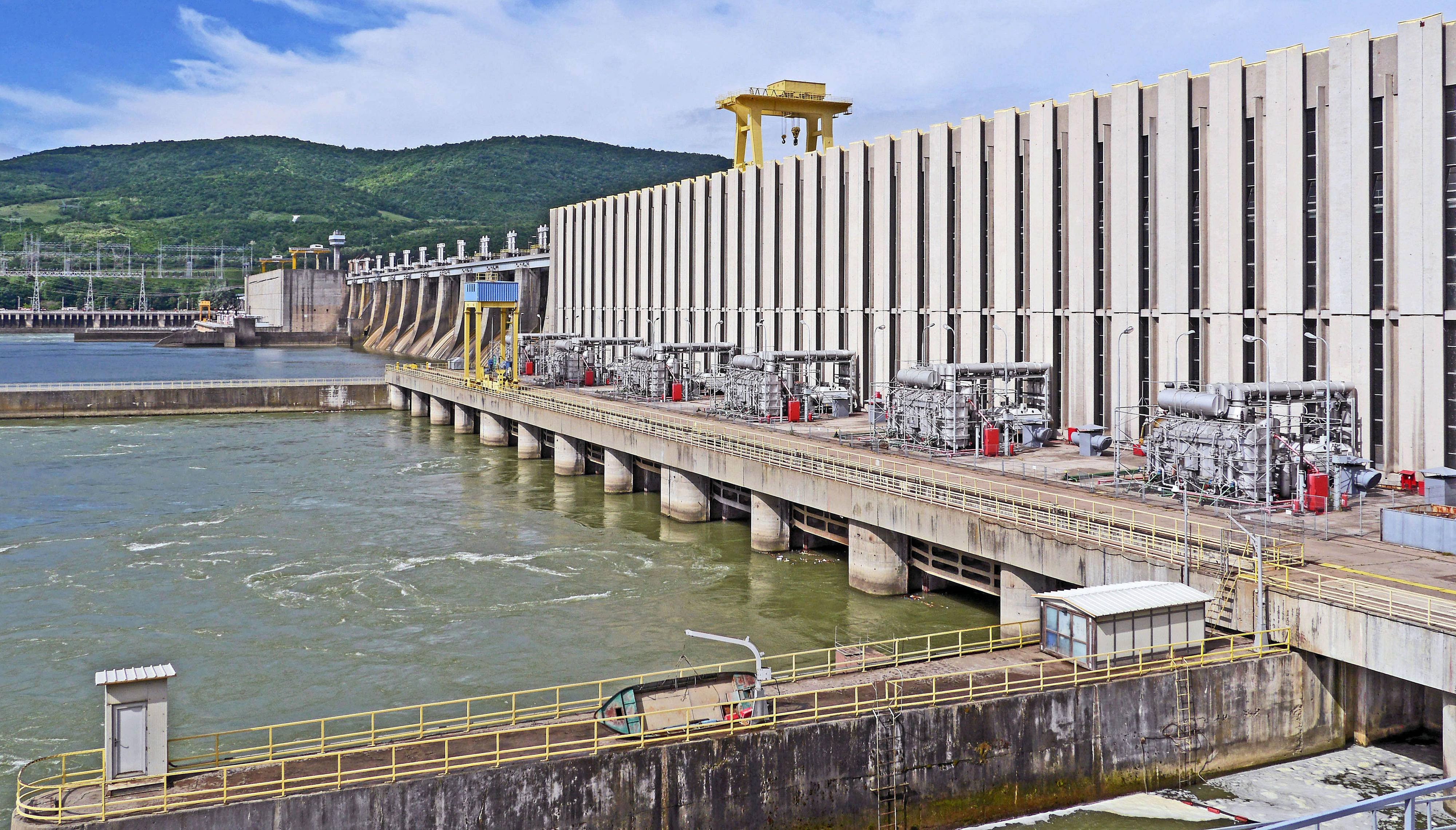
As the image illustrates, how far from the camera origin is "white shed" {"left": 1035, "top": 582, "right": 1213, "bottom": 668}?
27.2 metres

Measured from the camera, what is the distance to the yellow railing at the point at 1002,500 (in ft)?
105

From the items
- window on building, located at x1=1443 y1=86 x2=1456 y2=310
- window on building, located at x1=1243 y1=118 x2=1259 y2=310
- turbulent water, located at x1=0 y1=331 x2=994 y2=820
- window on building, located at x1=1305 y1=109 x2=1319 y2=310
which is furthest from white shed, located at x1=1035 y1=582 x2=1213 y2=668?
window on building, located at x1=1243 y1=118 x2=1259 y2=310

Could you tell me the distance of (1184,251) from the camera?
52.6m

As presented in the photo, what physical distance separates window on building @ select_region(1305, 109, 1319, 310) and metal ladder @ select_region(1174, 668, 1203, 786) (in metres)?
26.4

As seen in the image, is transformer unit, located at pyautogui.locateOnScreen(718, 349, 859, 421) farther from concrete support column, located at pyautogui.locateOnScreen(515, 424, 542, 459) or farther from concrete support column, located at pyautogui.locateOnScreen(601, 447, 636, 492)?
concrete support column, located at pyautogui.locateOnScreen(515, 424, 542, 459)

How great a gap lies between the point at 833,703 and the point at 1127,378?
34.7 m

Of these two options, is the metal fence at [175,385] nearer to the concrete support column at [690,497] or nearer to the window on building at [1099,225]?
the concrete support column at [690,497]

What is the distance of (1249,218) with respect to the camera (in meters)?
50.2

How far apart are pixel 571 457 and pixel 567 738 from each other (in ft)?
170

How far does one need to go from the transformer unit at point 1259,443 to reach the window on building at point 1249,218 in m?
5.81

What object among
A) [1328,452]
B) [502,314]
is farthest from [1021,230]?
[502,314]

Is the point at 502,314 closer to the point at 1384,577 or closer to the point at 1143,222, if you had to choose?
the point at 1143,222

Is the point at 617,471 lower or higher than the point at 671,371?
lower

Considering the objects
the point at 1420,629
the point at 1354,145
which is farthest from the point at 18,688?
the point at 1354,145
